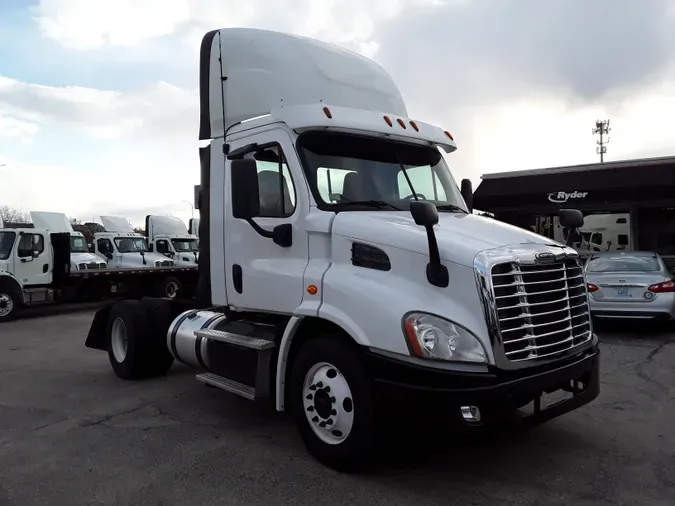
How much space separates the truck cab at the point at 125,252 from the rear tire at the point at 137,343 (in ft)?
43.2

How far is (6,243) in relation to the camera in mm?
15305

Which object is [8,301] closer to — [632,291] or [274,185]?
[274,185]

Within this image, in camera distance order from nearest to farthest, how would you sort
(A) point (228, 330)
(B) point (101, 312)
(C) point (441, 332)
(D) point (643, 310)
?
1. (C) point (441, 332)
2. (A) point (228, 330)
3. (B) point (101, 312)
4. (D) point (643, 310)

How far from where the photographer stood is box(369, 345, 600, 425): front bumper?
3740mm

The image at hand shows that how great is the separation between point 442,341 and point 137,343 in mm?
4647

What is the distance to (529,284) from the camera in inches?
159

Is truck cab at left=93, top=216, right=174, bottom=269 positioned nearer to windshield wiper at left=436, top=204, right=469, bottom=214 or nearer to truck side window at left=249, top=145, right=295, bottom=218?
truck side window at left=249, top=145, right=295, bottom=218

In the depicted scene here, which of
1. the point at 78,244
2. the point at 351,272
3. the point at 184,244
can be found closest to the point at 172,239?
the point at 184,244

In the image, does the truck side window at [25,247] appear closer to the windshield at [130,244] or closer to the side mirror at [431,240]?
the windshield at [130,244]

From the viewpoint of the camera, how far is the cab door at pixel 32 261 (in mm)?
15297

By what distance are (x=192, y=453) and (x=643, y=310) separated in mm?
8708

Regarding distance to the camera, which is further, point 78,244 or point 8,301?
point 78,244

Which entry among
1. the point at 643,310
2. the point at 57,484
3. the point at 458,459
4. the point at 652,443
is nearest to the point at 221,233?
the point at 57,484

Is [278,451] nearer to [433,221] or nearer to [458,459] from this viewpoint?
[458,459]
